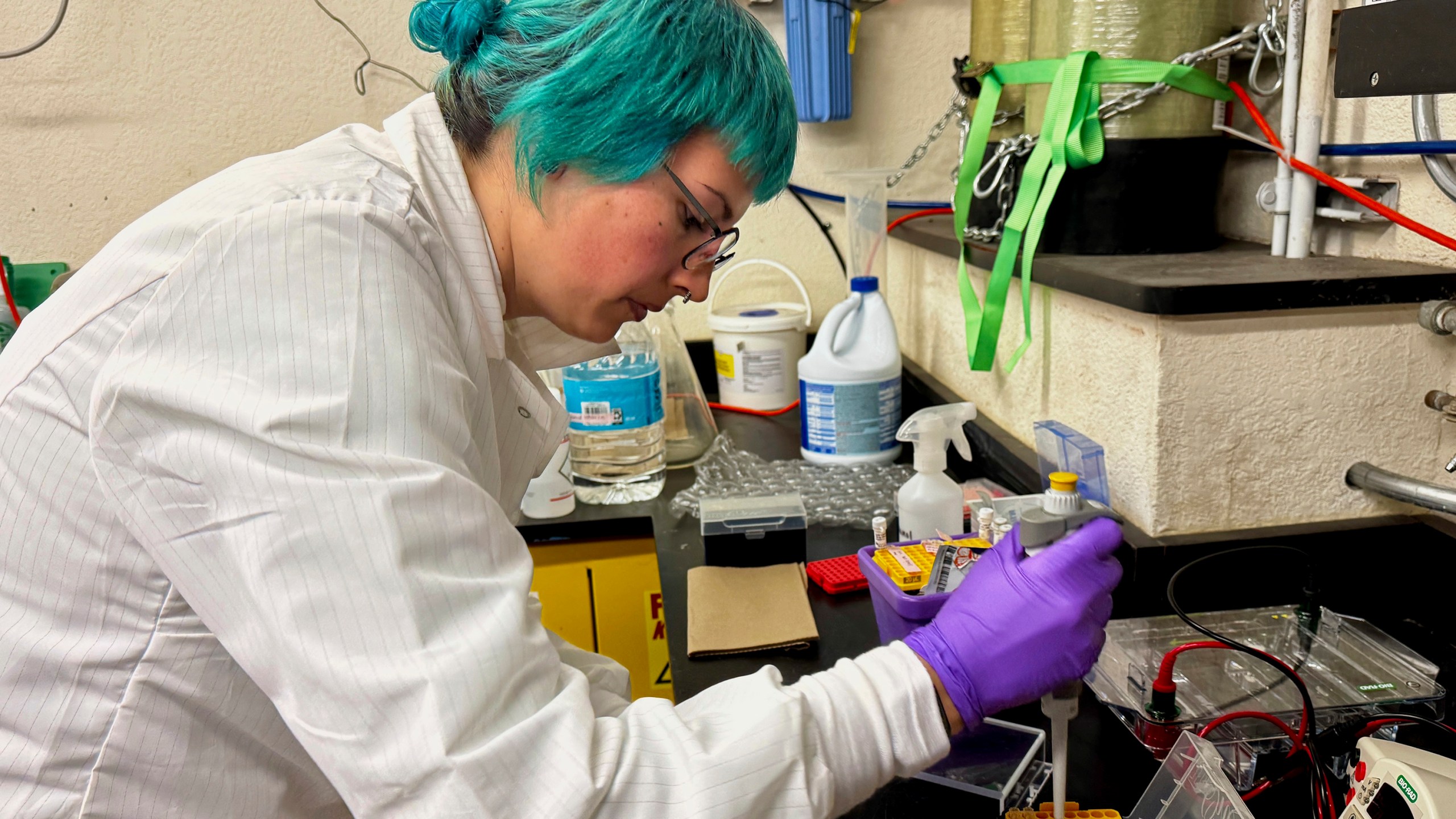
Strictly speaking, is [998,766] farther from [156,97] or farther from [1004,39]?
[156,97]

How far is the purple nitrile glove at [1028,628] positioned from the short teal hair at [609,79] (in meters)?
0.41

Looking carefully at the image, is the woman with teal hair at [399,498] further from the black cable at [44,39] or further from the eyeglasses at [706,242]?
the black cable at [44,39]

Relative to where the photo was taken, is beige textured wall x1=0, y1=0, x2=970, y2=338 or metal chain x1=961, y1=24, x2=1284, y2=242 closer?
metal chain x1=961, y1=24, x2=1284, y2=242

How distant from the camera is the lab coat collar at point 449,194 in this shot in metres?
0.82

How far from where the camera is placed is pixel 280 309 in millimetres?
619

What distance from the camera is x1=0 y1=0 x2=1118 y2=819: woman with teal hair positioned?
585 millimetres

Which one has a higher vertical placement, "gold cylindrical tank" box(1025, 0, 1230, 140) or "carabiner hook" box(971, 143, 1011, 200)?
"gold cylindrical tank" box(1025, 0, 1230, 140)

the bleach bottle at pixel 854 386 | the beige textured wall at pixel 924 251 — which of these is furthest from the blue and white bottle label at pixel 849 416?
the beige textured wall at pixel 924 251

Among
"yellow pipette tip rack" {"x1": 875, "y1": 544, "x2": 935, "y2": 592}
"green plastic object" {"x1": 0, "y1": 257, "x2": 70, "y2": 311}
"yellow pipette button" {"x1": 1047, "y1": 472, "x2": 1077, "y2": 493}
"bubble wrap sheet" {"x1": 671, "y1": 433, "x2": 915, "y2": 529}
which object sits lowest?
"bubble wrap sheet" {"x1": 671, "y1": 433, "x2": 915, "y2": 529}

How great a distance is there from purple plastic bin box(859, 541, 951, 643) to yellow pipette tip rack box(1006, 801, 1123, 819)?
0.69 feet

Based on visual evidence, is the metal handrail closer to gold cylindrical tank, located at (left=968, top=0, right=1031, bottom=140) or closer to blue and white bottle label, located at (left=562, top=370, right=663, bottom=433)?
gold cylindrical tank, located at (left=968, top=0, right=1031, bottom=140)

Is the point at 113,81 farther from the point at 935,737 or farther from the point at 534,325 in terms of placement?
the point at 935,737

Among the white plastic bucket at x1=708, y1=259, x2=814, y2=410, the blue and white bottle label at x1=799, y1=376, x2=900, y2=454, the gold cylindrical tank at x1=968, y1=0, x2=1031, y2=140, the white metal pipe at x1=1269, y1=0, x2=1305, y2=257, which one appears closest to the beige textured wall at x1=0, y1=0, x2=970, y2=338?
the gold cylindrical tank at x1=968, y1=0, x2=1031, y2=140

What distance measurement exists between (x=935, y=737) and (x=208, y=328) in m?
0.57
